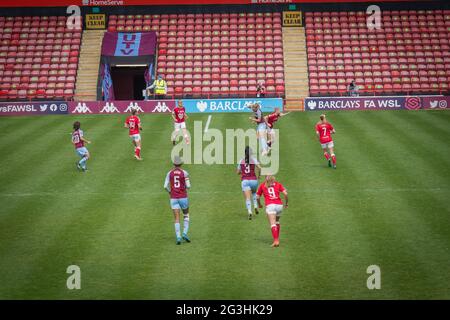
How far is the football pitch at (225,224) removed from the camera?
53.0 ft

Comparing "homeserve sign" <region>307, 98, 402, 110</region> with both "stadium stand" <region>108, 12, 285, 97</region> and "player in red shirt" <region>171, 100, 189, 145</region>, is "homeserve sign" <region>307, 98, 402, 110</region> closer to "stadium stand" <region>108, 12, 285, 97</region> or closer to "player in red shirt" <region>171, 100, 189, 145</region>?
"stadium stand" <region>108, 12, 285, 97</region>

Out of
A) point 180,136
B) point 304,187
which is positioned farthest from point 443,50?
point 304,187

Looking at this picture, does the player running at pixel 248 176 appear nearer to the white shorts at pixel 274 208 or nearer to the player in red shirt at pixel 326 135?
the white shorts at pixel 274 208

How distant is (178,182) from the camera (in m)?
18.9

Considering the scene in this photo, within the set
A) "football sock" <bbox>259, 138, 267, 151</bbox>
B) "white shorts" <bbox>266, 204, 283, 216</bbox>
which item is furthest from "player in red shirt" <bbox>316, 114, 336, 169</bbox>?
"white shorts" <bbox>266, 204, 283, 216</bbox>

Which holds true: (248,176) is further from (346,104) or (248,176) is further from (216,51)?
(216,51)

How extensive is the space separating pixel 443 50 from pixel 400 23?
Result: 3.92 meters

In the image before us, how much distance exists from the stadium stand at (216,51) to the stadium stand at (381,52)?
2759 mm

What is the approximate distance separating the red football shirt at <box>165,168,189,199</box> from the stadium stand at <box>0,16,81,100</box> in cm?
2847

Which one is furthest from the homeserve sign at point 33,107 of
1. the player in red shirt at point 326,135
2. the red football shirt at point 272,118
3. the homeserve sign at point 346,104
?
the player in red shirt at point 326,135

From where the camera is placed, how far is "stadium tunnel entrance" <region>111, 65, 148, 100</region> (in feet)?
173

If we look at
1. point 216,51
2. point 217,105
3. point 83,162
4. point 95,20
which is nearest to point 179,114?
point 83,162

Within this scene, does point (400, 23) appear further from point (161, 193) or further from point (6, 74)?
point (161, 193)

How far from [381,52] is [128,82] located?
18.7 meters
